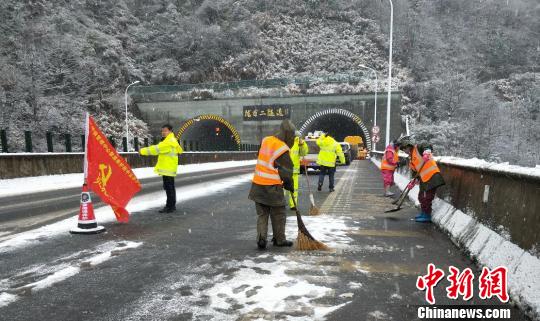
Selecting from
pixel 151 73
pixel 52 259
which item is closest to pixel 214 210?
pixel 52 259

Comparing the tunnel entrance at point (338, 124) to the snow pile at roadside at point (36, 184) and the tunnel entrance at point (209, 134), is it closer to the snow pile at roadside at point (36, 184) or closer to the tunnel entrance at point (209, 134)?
the tunnel entrance at point (209, 134)

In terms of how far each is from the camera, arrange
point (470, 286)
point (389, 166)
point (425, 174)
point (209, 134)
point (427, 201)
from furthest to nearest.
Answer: point (209, 134) < point (389, 166) < point (427, 201) < point (425, 174) < point (470, 286)

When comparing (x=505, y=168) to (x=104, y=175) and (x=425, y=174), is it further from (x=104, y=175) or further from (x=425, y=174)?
(x=104, y=175)

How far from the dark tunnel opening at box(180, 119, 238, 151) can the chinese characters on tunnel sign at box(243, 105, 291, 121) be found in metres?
5.05

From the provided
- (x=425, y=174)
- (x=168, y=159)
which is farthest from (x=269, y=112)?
(x=425, y=174)

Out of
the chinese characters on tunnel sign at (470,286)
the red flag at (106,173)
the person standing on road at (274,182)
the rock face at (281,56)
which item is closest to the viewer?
the chinese characters on tunnel sign at (470,286)

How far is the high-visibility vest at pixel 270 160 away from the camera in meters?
5.64

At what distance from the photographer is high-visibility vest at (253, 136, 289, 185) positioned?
564 centimetres

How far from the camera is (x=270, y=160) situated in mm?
5660

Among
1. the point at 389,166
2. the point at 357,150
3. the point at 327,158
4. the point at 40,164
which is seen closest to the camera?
the point at 389,166

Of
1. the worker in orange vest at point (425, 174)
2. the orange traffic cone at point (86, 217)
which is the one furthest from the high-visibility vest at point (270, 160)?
the worker in orange vest at point (425, 174)

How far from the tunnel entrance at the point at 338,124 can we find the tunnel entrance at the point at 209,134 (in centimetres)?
999

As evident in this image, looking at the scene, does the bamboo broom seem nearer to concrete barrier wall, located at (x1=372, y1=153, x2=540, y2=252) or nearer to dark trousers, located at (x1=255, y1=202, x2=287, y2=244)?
dark trousers, located at (x1=255, y1=202, x2=287, y2=244)

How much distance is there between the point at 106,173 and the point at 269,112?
4559 cm
